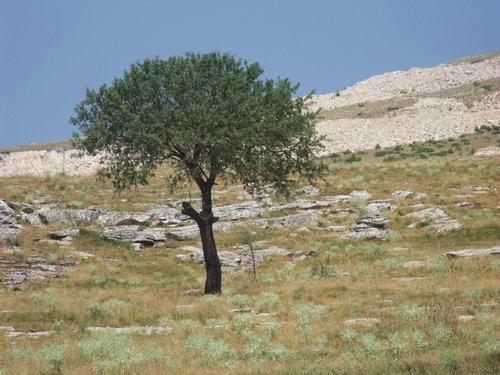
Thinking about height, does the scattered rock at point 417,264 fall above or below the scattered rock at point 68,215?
below

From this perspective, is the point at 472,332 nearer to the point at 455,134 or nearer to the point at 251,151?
the point at 251,151

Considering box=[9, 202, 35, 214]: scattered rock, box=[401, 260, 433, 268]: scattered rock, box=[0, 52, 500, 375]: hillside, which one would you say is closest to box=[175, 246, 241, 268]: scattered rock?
box=[0, 52, 500, 375]: hillside

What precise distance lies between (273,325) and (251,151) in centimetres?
1106

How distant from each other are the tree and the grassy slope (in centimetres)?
537

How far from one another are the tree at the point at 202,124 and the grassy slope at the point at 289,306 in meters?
5.37

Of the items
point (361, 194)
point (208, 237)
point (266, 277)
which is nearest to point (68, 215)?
point (208, 237)

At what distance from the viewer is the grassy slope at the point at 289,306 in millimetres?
12695

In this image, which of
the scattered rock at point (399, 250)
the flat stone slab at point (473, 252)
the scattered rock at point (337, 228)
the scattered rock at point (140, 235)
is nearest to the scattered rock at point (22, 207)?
the scattered rock at point (140, 235)

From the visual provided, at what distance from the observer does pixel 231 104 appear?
25391 mm

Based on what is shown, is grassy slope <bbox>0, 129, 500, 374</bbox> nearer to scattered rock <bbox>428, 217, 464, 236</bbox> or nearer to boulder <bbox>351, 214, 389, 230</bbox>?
scattered rock <bbox>428, 217, 464, 236</bbox>

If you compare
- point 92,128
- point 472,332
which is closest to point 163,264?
point 92,128

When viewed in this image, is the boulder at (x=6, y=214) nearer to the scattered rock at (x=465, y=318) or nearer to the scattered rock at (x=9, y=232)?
the scattered rock at (x=9, y=232)

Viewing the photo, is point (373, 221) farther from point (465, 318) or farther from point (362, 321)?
point (465, 318)

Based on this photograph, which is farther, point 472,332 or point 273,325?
point 273,325
